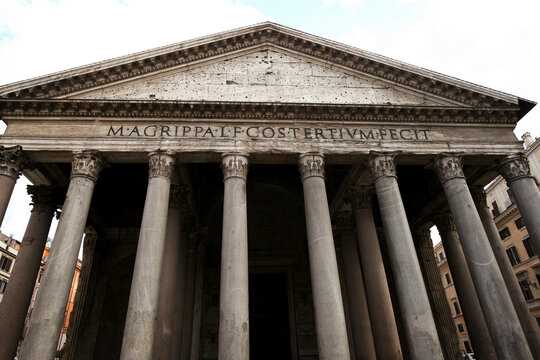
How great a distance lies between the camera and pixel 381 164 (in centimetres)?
923

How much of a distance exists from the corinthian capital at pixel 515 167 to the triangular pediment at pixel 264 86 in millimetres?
2386

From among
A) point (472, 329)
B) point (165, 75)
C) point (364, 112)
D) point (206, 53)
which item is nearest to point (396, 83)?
point (364, 112)

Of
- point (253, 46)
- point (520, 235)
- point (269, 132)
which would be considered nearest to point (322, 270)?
point (269, 132)

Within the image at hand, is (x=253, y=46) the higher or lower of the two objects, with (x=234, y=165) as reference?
higher

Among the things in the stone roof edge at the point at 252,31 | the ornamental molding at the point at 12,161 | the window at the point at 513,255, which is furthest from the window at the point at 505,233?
the ornamental molding at the point at 12,161

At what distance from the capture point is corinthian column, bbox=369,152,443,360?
23.6 ft

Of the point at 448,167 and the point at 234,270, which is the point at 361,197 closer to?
the point at 448,167

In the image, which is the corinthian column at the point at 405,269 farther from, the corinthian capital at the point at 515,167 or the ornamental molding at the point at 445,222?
the ornamental molding at the point at 445,222

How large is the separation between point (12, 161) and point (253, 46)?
7448 millimetres

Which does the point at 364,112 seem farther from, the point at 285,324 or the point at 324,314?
the point at 285,324

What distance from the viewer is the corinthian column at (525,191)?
348 inches

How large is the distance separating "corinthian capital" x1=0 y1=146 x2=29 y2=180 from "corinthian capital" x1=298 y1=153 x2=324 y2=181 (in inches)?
280

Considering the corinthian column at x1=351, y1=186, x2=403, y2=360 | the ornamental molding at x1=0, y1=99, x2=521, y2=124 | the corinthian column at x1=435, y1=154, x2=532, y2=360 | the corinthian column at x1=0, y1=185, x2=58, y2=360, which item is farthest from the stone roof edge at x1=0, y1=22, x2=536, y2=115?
the corinthian column at x1=351, y1=186, x2=403, y2=360

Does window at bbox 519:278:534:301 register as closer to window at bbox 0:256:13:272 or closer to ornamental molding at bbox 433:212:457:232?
ornamental molding at bbox 433:212:457:232
